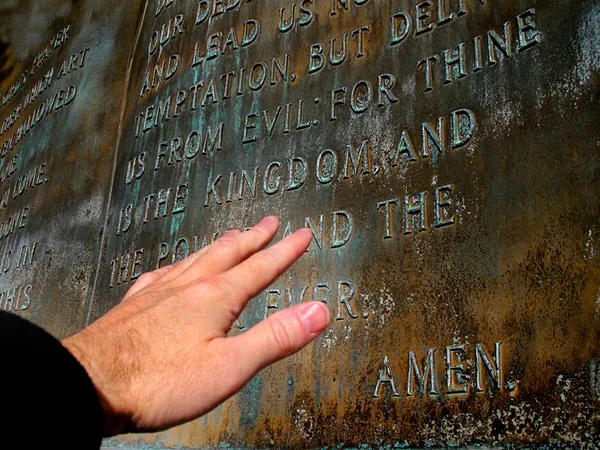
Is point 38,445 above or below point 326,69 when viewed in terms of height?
below

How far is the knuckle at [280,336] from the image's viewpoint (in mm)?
1112

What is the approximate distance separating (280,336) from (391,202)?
5.94 feet

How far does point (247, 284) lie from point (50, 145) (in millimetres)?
4737

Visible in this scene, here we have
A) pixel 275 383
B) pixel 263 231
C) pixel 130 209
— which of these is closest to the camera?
pixel 263 231

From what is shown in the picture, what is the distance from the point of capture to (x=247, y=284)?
1186 millimetres

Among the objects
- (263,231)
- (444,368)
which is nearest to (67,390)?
(263,231)

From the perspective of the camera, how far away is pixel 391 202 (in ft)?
9.37

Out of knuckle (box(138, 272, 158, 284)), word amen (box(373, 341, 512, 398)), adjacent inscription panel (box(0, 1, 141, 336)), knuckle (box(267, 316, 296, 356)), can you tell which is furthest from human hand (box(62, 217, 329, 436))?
adjacent inscription panel (box(0, 1, 141, 336))

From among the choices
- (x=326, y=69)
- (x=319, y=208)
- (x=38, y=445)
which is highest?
(x=326, y=69)

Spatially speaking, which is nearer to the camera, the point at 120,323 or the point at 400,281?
the point at 120,323

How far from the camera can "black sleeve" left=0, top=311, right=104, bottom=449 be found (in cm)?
84

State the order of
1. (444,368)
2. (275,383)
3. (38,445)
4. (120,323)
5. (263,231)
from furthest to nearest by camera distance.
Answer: (275,383), (444,368), (263,231), (120,323), (38,445)

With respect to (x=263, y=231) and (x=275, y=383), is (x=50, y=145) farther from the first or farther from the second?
(x=263, y=231)

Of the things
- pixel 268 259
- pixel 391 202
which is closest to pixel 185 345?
pixel 268 259
